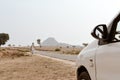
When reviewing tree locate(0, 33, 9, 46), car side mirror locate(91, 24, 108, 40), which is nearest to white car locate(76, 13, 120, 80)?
car side mirror locate(91, 24, 108, 40)

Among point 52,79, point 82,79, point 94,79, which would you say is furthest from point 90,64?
point 52,79

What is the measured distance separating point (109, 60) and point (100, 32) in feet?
1.83

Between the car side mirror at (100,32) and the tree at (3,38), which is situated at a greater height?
the tree at (3,38)

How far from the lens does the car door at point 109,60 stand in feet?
15.6

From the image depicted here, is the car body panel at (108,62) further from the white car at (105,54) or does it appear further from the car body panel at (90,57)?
the car body panel at (90,57)

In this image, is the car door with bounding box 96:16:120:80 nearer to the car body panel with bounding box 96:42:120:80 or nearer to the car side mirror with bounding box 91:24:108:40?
the car body panel with bounding box 96:42:120:80

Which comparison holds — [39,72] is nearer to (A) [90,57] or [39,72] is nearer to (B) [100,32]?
(A) [90,57]

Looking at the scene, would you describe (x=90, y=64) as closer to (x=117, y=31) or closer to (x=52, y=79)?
(x=117, y=31)

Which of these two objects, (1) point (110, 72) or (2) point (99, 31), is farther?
(2) point (99, 31)

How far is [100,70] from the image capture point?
5430 millimetres

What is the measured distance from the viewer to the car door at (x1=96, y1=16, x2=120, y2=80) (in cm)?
475

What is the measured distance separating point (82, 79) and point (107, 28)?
5.11 ft

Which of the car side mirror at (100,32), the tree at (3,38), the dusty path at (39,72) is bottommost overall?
the dusty path at (39,72)

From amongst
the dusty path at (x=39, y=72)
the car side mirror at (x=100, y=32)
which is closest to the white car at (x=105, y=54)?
the car side mirror at (x=100, y=32)
